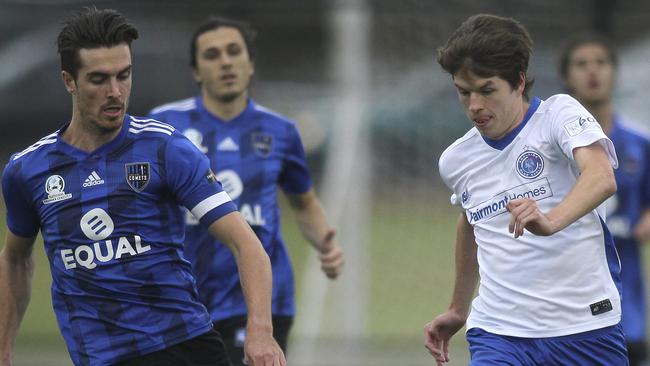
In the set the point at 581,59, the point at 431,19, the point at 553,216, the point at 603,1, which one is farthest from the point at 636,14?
the point at 553,216

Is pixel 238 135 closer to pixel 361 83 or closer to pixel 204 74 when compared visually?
pixel 204 74

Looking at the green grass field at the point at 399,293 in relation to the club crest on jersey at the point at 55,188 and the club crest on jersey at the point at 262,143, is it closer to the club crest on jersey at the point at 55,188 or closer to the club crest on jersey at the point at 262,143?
the club crest on jersey at the point at 262,143

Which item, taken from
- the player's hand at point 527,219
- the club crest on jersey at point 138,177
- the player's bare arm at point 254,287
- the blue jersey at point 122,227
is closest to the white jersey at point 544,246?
the player's hand at point 527,219

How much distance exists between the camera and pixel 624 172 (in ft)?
23.0

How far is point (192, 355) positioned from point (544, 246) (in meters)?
1.30

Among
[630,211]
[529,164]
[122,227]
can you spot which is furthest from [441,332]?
[630,211]

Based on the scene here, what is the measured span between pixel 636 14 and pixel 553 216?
681 centimetres

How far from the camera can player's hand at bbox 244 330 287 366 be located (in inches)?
159

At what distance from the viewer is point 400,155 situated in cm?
1062

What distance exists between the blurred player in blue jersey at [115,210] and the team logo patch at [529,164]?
100 cm

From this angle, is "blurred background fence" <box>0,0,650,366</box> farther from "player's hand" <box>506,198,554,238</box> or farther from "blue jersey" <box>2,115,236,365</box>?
"player's hand" <box>506,198,554,238</box>

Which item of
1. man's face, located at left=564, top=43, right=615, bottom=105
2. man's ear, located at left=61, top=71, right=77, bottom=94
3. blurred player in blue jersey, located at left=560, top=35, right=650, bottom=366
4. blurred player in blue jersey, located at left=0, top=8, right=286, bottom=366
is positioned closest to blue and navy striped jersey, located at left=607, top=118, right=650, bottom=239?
blurred player in blue jersey, located at left=560, top=35, right=650, bottom=366

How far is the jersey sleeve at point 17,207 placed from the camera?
14.5 feet

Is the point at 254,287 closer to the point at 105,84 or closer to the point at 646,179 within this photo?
the point at 105,84
